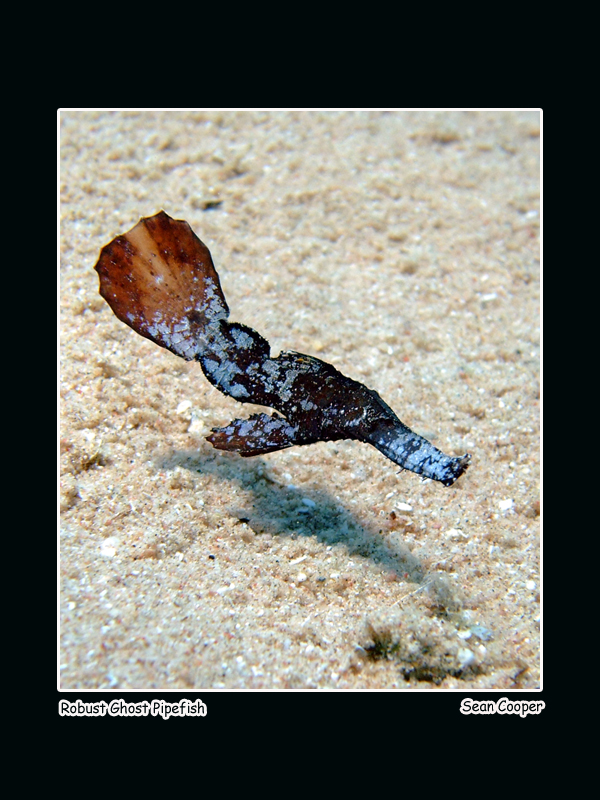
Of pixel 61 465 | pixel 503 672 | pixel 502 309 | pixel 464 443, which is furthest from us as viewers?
pixel 502 309

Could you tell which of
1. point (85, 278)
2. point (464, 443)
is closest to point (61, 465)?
point (85, 278)

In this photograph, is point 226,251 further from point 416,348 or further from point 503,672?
point 503,672

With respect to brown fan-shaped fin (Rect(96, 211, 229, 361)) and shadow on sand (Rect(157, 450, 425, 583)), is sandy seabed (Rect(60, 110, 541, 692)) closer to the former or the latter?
shadow on sand (Rect(157, 450, 425, 583))

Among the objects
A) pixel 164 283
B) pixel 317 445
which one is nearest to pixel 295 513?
pixel 317 445

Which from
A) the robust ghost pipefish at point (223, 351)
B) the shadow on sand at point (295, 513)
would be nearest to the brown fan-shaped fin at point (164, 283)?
the robust ghost pipefish at point (223, 351)

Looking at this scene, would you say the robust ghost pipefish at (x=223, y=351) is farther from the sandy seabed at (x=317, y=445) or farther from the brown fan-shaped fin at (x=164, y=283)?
the sandy seabed at (x=317, y=445)

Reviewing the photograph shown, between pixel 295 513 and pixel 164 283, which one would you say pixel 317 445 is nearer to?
pixel 295 513

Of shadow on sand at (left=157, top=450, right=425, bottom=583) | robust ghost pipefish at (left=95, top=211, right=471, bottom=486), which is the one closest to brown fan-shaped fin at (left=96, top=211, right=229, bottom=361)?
robust ghost pipefish at (left=95, top=211, right=471, bottom=486)
